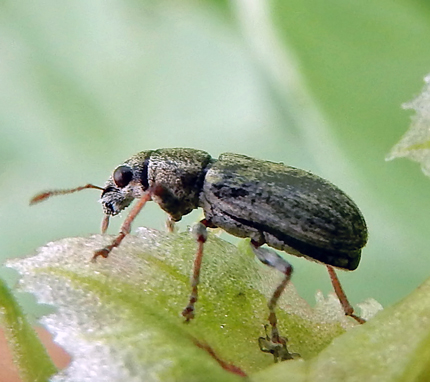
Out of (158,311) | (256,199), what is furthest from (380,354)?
(256,199)

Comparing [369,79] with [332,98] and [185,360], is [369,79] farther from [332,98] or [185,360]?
[185,360]

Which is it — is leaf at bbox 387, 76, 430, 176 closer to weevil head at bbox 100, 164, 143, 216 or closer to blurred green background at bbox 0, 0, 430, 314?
blurred green background at bbox 0, 0, 430, 314

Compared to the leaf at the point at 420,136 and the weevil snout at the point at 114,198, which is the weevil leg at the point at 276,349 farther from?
the weevil snout at the point at 114,198

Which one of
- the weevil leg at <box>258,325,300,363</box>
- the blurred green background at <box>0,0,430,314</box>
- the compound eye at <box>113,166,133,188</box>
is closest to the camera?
the weevil leg at <box>258,325,300,363</box>

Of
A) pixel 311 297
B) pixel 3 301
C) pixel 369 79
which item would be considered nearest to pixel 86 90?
pixel 369 79

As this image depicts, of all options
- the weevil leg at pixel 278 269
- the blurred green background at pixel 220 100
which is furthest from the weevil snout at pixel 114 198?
the weevil leg at pixel 278 269

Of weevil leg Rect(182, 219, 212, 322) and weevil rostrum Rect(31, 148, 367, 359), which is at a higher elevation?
weevil leg Rect(182, 219, 212, 322)

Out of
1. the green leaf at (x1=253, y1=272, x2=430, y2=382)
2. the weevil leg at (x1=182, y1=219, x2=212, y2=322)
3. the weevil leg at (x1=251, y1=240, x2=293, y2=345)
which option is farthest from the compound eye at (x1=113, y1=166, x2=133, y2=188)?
the green leaf at (x1=253, y1=272, x2=430, y2=382)

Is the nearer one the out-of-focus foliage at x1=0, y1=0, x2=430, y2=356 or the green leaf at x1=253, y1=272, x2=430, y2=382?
the green leaf at x1=253, y1=272, x2=430, y2=382
